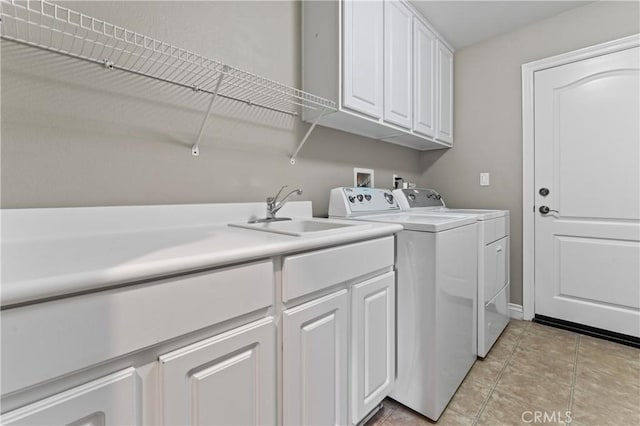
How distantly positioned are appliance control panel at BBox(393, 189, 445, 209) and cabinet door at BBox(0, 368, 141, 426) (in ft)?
6.18

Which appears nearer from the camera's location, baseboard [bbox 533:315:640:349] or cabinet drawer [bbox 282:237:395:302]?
cabinet drawer [bbox 282:237:395:302]

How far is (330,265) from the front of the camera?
3.32ft

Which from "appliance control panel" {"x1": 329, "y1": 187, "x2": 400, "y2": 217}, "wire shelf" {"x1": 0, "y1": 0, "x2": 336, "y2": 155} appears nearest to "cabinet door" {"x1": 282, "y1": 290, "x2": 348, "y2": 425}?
"appliance control panel" {"x1": 329, "y1": 187, "x2": 400, "y2": 217}

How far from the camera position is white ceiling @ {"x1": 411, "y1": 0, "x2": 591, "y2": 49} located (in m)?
2.08

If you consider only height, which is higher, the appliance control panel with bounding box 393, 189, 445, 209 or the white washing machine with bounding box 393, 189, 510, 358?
the appliance control panel with bounding box 393, 189, 445, 209

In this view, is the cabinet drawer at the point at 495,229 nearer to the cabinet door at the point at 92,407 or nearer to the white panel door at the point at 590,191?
the white panel door at the point at 590,191

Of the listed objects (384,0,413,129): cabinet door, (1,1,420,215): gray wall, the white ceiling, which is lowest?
(1,1,420,215): gray wall

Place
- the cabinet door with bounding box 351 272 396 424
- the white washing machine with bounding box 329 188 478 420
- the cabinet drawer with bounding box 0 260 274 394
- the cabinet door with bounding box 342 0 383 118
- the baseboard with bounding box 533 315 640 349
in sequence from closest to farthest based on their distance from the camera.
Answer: the cabinet drawer with bounding box 0 260 274 394, the cabinet door with bounding box 351 272 396 424, the white washing machine with bounding box 329 188 478 420, the cabinet door with bounding box 342 0 383 118, the baseboard with bounding box 533 315 640 349

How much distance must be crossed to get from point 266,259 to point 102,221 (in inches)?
25.5

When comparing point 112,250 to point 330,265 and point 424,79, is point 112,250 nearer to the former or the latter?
point 330,265

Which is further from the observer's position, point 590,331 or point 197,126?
point 590,331

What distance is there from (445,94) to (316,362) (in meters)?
2.47

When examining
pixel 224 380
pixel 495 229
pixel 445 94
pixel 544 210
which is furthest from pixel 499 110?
pixel 224 380

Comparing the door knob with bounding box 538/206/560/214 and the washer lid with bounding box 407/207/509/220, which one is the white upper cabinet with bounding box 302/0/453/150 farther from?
the door knob with bounding box 538/206/560/214
